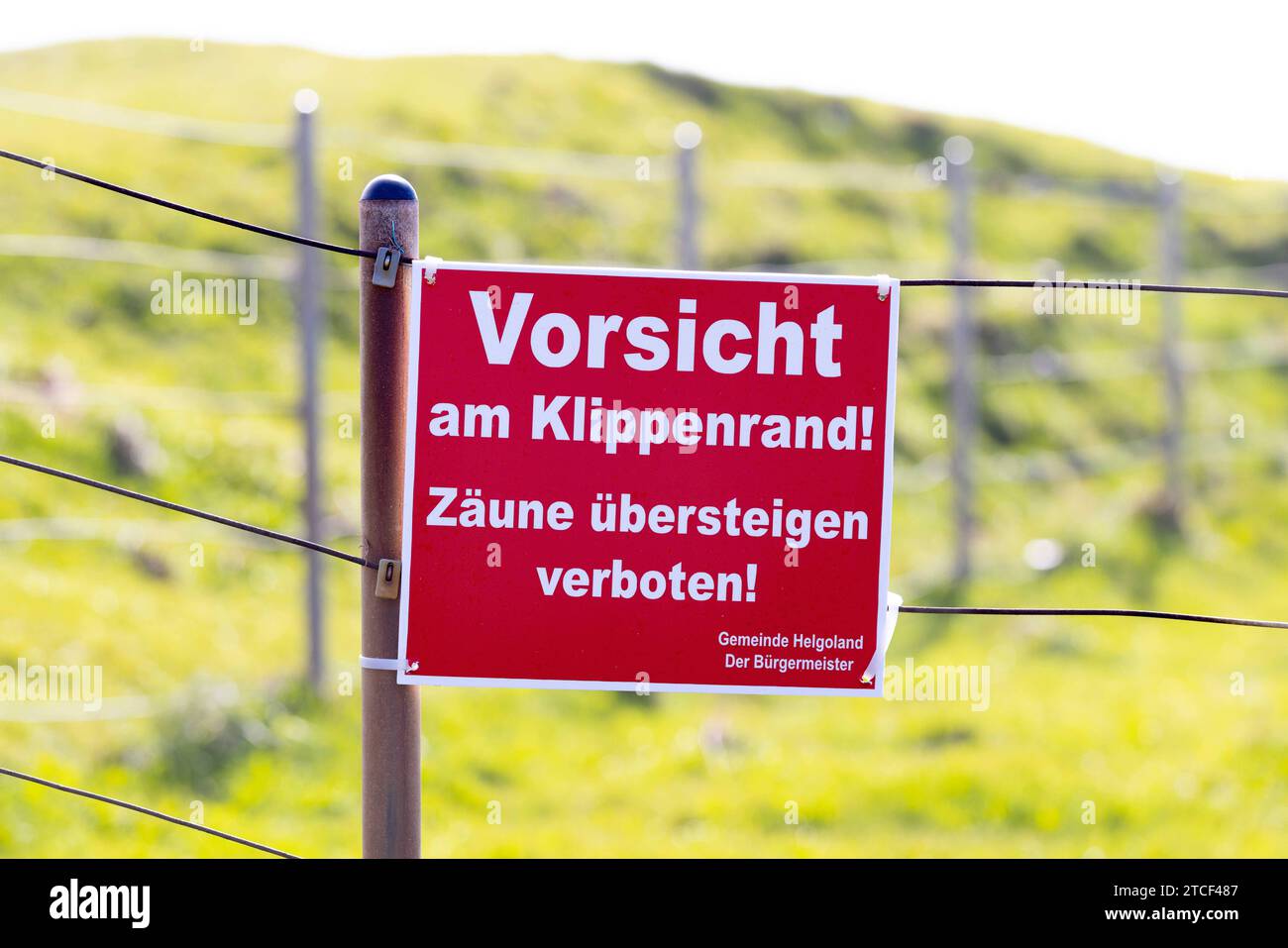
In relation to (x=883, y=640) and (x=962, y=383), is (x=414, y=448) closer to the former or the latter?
(x=883, y=640)

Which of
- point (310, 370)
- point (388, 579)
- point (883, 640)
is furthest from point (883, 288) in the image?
point (310, 370)

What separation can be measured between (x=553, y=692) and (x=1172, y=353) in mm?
5765

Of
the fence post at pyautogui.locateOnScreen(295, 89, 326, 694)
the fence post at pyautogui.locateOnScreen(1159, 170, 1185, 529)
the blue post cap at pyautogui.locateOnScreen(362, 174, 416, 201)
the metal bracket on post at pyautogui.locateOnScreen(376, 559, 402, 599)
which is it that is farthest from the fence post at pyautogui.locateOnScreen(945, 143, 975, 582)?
the metal bracket on post at pyautogui.locateOnScreen(376, 559, 402, 599)

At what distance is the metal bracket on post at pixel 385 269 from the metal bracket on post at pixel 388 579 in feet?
1.59

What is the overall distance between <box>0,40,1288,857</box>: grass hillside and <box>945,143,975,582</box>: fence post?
31 cm

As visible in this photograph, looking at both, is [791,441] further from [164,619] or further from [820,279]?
[164,619]

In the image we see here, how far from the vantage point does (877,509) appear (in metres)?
2.49

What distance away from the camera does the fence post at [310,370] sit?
6258 millimetres

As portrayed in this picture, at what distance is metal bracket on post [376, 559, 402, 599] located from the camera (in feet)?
8.03

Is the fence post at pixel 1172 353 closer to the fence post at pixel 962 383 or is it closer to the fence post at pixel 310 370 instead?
the fence post at pixel 962 383

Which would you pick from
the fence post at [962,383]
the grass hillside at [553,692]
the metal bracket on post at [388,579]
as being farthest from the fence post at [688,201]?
the metal bracket on post at [388,579]

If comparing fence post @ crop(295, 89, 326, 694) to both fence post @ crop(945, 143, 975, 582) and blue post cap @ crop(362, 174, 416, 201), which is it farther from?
fence post @ crop(945, 143, 975, 582)

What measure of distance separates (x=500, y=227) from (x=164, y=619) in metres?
8.41

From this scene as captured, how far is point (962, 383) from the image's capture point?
8.95 meters
